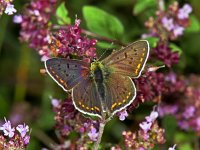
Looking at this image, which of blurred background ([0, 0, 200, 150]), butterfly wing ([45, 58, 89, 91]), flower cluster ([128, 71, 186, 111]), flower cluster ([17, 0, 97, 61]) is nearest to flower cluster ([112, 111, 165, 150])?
flower cluster ([128, 71, 186, 111])

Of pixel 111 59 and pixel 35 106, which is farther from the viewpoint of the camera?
pixel 35 106

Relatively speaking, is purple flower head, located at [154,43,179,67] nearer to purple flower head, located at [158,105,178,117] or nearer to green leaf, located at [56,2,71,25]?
purple flower head, located at [158,105,178,117]

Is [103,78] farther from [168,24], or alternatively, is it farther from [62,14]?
[168,24]

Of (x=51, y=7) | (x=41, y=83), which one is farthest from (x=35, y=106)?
(x=51, y=7)

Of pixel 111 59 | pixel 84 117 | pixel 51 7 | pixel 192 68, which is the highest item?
pixel 51 7

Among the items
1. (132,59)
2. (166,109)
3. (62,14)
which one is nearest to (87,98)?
(132,59)

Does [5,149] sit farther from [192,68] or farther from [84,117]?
[192,68]
